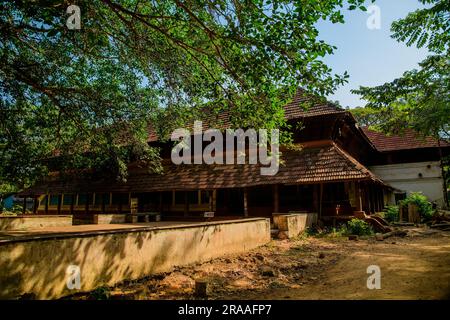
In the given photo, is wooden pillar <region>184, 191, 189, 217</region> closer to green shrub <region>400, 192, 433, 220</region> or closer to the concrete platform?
the concrete platform

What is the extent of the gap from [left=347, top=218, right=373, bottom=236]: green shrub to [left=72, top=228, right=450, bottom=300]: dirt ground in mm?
2447

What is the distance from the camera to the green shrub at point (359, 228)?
12117 millimetres

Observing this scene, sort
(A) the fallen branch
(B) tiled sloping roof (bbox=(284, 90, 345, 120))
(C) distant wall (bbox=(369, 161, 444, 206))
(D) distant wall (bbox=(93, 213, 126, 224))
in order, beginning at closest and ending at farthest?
(A) the fallen branch, (B) tiled sloping roof (bbox=(284, 90, 345, 120)), (D) distant wall (bbox=(93, 213, 126, 224)), (C) distant wall (bbox=(369, 161, 444, 206))

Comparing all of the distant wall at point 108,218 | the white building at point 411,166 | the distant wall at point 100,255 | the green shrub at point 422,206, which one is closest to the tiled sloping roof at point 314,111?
the green shrub at point 422,206

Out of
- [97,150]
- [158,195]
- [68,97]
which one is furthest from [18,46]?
[158,195]

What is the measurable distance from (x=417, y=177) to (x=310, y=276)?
2255 cm

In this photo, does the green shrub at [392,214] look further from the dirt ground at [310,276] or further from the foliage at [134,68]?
the foliage at [134,68]

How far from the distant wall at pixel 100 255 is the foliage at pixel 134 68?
3374 millimetres

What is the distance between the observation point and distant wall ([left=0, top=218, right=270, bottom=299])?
14.1 ft

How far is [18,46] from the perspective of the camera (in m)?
9.07

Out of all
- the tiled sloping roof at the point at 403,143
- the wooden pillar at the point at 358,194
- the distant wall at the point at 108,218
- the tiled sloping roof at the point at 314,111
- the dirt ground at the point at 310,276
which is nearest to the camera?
the dirt ground at the point at 310,276

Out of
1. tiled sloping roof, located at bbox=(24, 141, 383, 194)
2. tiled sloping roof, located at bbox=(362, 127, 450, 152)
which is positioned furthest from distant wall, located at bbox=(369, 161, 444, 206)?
tiled sloping roof, located at bbox=(24, 141, 383, 194)
